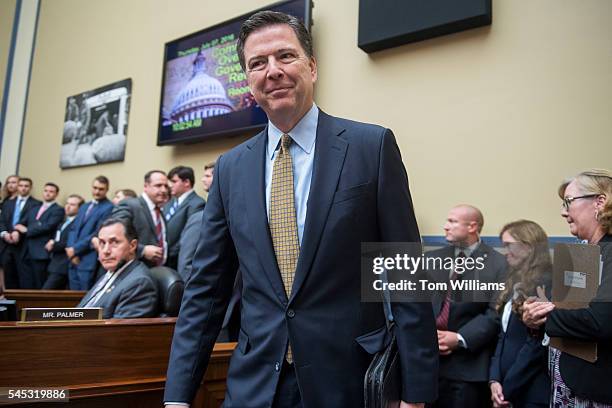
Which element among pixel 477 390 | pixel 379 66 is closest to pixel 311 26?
pixel 379 66

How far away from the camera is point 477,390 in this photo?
236cm

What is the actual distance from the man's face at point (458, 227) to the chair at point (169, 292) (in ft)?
5.05

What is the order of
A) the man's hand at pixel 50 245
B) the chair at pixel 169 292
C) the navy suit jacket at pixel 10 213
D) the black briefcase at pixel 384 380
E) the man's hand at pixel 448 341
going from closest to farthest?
the black briefcase at pixel 384 380 → the man's hand at pixel 448 341 → the chair at pixel 169 292 → the man's hand at pixel 50 245 → the navy suit jacket at pixel 10 213

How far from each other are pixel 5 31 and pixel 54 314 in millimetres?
8489

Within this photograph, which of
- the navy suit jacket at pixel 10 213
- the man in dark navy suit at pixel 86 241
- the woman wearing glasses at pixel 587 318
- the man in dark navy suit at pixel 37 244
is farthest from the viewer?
the navy suit jacket at pixel 10 213

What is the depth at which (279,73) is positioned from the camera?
121 cm

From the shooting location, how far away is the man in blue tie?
19.6 feet

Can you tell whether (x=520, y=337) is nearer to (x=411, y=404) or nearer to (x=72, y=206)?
(x=411, y=404)

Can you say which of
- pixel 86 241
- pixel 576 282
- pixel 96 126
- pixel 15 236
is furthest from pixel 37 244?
pixel 576 282

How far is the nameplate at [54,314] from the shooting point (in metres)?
1.93

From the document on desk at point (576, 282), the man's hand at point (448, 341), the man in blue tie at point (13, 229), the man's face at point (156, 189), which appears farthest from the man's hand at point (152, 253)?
the man in blue tie at point (13, 229)

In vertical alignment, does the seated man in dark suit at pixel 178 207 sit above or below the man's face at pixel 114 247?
above

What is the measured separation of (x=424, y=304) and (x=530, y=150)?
84.5 inches

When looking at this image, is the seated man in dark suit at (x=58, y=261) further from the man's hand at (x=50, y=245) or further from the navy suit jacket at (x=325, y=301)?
the navy suit jacket at (x=325, y=301)
